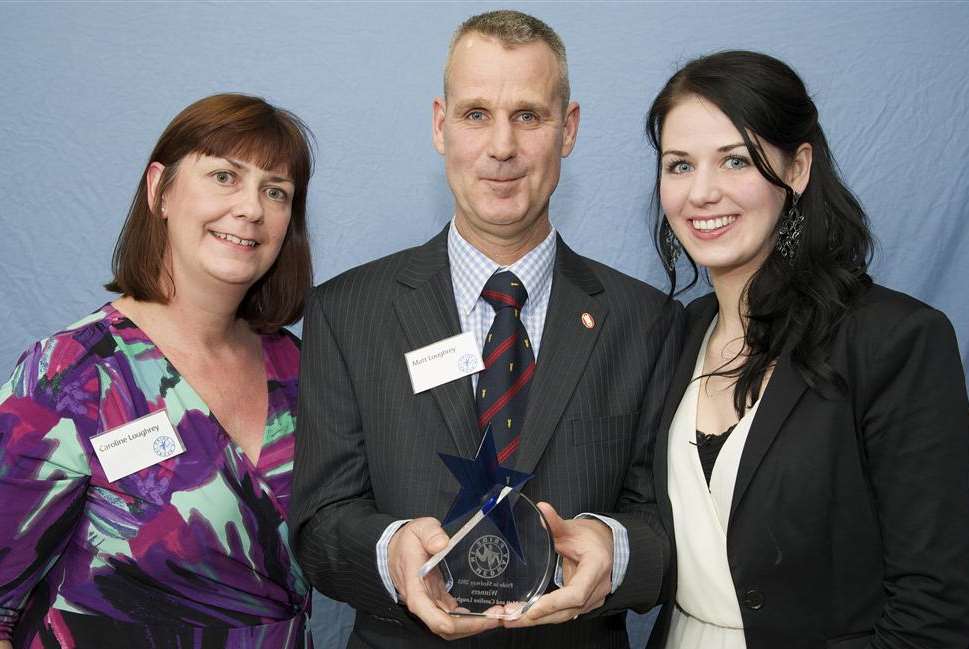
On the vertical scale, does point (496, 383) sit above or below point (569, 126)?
below

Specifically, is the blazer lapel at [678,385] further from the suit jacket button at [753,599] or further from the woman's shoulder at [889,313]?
the woman's shoulder at [889,313]

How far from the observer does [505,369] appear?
6.89ft

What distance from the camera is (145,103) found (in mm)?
3629

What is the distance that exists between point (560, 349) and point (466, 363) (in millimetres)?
207

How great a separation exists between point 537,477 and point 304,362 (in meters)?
0.60

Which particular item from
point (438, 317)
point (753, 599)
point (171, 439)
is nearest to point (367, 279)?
point (438, 317)

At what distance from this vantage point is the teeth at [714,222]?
2113 mm

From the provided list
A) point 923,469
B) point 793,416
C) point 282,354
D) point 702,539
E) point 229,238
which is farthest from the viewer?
point 282,354

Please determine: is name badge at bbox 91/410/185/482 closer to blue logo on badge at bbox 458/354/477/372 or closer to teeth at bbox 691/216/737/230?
blue logo on badge at bbox 458/354/477/372

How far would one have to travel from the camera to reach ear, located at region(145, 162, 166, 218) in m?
2.40

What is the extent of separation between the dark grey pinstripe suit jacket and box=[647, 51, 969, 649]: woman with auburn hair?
107mm

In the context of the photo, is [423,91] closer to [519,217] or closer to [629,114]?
[629,114]

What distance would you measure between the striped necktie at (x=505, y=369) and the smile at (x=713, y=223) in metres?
0.41

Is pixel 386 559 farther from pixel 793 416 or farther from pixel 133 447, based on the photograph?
pixel 793 416
